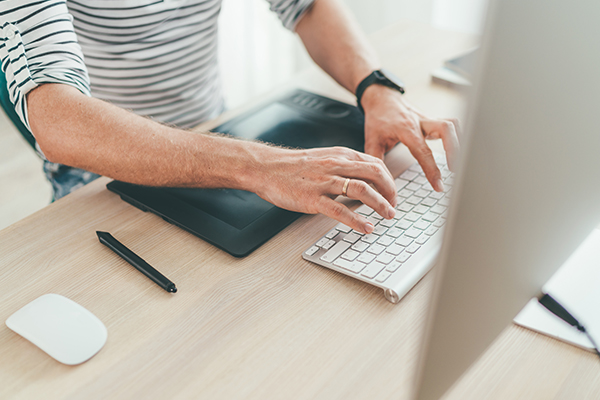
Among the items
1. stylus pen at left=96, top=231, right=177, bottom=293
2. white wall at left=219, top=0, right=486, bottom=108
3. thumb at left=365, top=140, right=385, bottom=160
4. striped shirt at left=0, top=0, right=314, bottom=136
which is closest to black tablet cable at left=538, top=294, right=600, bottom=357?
thumb at left=365, top=140, right=385, bottom=160

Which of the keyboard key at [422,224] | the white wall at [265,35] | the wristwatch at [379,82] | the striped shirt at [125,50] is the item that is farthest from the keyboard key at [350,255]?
the white wall at [265,35]

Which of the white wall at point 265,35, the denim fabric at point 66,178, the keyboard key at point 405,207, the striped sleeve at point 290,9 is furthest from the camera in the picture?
the white wall at point 265,35

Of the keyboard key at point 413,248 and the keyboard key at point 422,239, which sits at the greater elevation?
the keyboard key at point 422,239

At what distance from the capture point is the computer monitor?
22 cm

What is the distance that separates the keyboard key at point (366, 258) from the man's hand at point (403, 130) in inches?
7.8

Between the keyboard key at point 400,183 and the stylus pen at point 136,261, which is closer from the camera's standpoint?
the stylus pen at point 136,261

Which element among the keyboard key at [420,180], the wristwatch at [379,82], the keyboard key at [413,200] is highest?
the wristwatch at [379,82]

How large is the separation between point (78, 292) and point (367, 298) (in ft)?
1.18

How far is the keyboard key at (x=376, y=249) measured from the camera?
1.86ft

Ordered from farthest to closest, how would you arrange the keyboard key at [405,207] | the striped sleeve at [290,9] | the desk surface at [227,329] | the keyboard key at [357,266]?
the striped sleeve at [290,9] < the keyboard key at [405,207] < the keyboard key at [357,266] < the desk surface at [227,329]

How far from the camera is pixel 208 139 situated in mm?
676

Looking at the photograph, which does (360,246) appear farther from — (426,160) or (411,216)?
(426,160)

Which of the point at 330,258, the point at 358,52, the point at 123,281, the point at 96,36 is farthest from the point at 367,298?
the point at 96,36

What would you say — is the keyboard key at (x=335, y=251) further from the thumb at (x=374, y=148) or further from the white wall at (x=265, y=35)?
the white wall at (x=265, y=35)
